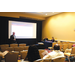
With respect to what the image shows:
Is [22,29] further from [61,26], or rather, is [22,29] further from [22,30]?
[61,26]

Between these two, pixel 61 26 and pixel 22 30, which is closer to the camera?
pixel 61 26

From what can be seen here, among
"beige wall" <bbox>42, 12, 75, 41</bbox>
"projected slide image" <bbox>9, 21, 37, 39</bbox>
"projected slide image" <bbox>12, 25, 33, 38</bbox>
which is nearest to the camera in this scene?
"beige wall" <bbox>42, 12, 75, 41</bbox>

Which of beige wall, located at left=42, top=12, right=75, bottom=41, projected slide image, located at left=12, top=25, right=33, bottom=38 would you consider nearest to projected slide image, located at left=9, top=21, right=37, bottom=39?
projected slide image, located at left=12, top=25, right=33, bottom=38

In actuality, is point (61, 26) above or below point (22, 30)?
above

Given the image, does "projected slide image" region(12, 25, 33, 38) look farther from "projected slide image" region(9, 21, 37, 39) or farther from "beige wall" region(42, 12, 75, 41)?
→ "beige wall" region(42, 12, 75, 41)

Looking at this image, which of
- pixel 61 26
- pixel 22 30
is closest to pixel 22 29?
pixel 22 30

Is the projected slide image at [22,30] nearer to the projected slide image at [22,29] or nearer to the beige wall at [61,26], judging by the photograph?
the projected slide image at [22,29]

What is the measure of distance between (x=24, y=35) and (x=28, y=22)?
189 cm

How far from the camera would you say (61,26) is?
31.6ft

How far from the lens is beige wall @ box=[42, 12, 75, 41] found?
334 inches

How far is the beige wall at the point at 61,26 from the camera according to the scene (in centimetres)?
848

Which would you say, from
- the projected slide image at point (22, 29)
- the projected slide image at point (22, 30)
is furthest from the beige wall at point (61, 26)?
the projected slide image at point (22, 30)

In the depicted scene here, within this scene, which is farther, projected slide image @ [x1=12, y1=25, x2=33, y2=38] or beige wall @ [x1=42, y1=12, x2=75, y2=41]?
projected slide image @ [x1=12, y1=25, x2=33, y2=38]
